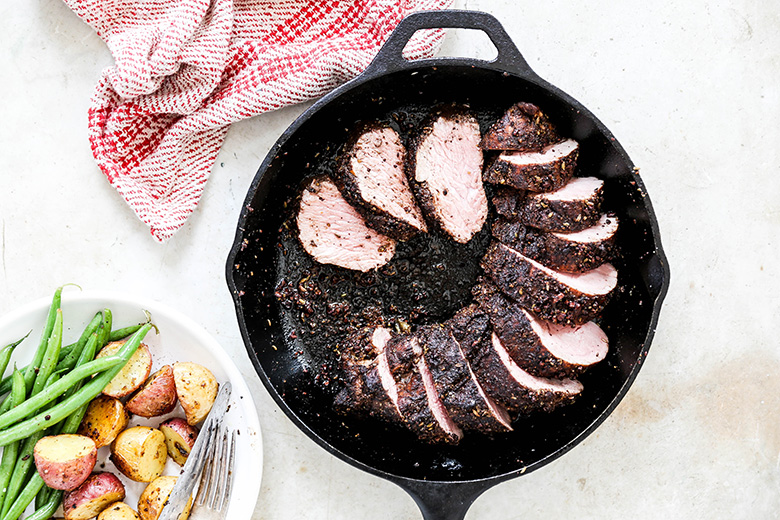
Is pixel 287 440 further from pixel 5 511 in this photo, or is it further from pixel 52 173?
pixel 52 173

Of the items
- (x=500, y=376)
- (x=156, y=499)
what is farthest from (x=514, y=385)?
(x=156, y=499)

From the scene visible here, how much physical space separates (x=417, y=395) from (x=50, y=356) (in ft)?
4.79

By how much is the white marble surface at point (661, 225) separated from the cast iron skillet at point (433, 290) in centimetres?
17

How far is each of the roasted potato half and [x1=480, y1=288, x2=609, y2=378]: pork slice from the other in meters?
1.43

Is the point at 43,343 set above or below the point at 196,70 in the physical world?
below

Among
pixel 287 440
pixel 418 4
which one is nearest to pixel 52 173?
pixel 287 440

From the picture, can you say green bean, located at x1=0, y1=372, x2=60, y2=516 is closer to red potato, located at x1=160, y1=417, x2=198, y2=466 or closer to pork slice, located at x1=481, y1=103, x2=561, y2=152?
red potato, located at x1=160, y1=417, x2=198, y2=466

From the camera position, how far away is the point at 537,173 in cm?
252

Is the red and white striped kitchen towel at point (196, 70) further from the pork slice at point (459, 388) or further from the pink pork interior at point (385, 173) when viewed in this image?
the pork slice at point (459, 388)

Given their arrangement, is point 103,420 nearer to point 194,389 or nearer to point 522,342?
point 194,389

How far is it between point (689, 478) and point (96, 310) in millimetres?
2661

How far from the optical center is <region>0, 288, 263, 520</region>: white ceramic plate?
8.52ft

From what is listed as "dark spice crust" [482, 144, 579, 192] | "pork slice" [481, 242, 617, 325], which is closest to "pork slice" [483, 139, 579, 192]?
"dark spice crust" [482, 144, 579, 192]

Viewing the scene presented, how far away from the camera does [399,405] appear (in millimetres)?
2580
